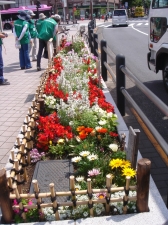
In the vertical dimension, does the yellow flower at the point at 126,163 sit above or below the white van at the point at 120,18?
below

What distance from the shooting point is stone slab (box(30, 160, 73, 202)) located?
2883 millimetres

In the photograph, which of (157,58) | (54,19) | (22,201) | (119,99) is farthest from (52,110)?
(54,19)

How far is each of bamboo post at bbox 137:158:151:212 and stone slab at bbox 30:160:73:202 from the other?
0.81m

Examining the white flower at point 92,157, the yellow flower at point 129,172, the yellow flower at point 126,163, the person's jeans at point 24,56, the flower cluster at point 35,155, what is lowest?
the flower cluster at point 35,155

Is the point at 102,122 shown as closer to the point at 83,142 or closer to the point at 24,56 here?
the point at 83,142

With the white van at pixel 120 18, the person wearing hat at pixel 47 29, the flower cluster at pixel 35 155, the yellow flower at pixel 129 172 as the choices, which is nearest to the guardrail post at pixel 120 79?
the flower cluster at pixel 35 155

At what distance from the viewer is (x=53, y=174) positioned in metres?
3.06

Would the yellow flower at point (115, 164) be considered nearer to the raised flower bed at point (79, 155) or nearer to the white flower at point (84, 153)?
the raised flower bed at point (79, 155)

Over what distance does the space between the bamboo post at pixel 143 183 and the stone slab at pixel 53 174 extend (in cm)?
81

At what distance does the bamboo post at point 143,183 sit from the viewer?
218 cm

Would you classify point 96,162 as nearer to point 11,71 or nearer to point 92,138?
point 92,138

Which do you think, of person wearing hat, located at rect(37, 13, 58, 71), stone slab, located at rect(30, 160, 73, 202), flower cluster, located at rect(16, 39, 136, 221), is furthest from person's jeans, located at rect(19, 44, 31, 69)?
stone slab, located at rect(30, 160, 73, 202)

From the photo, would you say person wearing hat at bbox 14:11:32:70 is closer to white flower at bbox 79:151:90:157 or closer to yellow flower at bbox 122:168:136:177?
white flower at bbox 79:151:90:157

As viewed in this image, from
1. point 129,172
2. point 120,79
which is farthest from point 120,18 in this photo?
point 129,172
